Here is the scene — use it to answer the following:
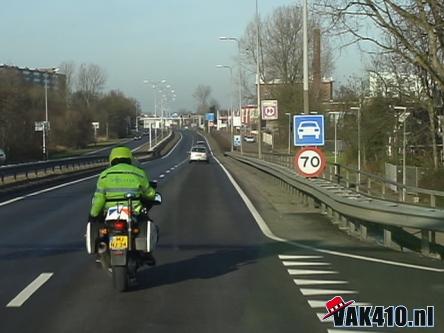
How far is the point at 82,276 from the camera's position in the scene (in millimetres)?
10508

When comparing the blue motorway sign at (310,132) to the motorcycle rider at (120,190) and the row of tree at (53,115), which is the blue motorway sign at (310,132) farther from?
the row of tree at (53,115)

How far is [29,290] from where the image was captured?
9.39 meters

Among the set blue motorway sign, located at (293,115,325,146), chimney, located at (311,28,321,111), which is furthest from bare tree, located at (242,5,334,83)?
blue motorway sign, located at (293,115,325,146)

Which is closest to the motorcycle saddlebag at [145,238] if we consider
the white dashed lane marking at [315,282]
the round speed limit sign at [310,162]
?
the white dashed lane marking at [315,282]

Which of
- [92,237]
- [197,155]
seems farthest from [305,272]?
[197,155]

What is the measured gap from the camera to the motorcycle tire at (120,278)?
919cm

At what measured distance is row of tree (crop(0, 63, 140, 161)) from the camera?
78188 millimetres

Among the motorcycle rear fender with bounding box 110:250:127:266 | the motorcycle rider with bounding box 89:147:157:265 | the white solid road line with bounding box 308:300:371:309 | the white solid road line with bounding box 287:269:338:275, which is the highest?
the motorcycle rider with bounding box 89:147:157:265

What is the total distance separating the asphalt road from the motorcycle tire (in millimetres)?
84

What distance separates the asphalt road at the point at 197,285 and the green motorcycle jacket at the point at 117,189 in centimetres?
100

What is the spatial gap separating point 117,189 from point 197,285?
61.1 inches

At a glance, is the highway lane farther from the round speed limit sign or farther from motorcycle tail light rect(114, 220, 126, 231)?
the round speed limit sign

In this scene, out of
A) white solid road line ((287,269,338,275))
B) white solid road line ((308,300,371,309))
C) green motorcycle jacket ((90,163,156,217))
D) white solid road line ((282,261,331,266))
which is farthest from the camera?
white solid road line ((282,261,331,266))

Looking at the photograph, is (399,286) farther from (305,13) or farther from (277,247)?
(305,13)
